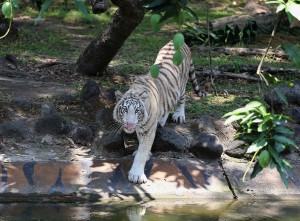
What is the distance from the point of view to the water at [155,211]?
16.5 ft

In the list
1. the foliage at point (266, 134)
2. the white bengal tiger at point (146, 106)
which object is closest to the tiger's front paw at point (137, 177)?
the white bengal tiger at point (146, 106)

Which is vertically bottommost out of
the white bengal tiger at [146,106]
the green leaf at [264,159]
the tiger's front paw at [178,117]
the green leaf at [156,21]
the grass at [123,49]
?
the grass at [123,49]

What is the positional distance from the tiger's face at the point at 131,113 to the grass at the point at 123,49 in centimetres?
164

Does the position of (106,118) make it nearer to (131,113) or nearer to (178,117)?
(178,117)

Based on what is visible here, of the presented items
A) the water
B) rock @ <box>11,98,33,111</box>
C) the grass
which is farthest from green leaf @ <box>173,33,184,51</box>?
the grass

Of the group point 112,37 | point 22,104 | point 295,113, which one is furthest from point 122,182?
point 112,37

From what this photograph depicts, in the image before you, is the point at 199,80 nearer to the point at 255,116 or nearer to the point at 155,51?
the point at 155,51

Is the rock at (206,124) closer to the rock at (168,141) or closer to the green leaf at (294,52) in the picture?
the rock at (168,141)

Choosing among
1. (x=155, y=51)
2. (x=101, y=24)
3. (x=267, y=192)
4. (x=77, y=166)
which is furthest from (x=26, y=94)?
(x=101, y=24)

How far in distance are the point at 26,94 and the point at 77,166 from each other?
1.82 metres

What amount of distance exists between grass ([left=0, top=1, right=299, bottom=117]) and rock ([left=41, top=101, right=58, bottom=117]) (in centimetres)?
107

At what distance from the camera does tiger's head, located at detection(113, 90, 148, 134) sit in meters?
5.41

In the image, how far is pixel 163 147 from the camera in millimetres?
6184

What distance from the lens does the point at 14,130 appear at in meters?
6.21
